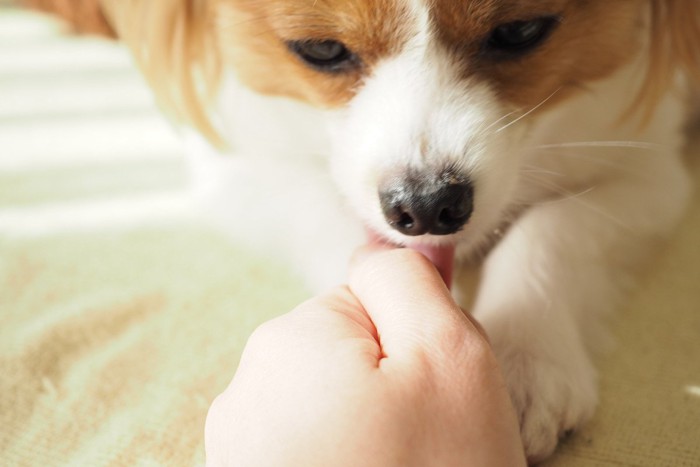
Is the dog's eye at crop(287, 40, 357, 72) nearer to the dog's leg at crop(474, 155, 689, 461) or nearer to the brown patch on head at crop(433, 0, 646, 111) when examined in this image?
the brown patch on head at crop(433, 0, 646, 111)

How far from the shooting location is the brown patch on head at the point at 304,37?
3.34 feet

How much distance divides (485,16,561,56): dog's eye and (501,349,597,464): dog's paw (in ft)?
1.43

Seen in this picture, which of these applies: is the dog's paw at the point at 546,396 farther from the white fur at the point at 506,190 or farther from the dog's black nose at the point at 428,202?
the dog's black nose at the point at 428,202

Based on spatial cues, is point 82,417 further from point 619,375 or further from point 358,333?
point 619,375

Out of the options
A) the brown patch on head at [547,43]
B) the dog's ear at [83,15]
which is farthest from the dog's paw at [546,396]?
the dog's ear at [83,15]

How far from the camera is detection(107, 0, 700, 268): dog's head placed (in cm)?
99

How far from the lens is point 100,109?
6.37 feet

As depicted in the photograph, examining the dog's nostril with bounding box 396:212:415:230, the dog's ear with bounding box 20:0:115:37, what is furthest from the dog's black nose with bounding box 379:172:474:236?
the dog's ear with bounding box 20:0:115:37

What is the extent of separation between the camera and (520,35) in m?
1.07

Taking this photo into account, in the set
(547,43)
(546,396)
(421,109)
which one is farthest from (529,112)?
(546,396)

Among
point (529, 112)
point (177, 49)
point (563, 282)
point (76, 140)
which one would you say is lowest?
point (76, 140)

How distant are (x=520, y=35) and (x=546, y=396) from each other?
0.51m

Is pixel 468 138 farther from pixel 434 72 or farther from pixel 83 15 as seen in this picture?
pixel 83 15

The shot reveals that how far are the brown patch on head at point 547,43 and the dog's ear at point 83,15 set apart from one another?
155cm
